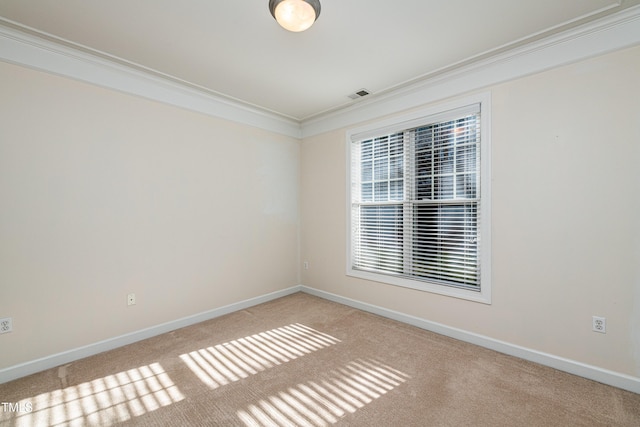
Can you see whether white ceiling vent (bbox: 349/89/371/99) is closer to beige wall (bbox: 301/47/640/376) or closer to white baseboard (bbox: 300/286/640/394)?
beige wall (bbox: 301/47/640/376)

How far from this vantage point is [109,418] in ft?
5.87

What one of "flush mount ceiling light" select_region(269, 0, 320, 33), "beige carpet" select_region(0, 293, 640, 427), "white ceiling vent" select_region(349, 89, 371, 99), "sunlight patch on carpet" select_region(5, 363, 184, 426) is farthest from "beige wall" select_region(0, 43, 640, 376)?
"flush mount ceiling light" select_region(269, 0, 320, 33)

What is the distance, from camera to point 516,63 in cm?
250

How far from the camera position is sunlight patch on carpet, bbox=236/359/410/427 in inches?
70.9

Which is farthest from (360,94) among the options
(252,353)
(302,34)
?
(252,353)

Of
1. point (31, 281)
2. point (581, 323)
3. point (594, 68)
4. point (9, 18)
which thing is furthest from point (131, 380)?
point (594, 68)

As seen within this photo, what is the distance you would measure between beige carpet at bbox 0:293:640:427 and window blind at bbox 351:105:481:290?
0.83 m

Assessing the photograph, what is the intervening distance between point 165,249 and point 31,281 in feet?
3.39

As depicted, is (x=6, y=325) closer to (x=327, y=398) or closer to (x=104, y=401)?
(x=104, y=401)

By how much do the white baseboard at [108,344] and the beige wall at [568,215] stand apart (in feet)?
8.66

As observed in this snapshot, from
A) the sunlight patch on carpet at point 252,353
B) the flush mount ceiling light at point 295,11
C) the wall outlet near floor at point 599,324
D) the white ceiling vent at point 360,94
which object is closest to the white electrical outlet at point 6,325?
the sunlight patch on carpet at point 252,353

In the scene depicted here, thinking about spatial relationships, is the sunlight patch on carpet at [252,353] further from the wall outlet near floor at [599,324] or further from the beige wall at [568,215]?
the wall outlet near floor at [599,324]

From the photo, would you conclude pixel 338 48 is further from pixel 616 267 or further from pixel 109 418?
pixel 109 418

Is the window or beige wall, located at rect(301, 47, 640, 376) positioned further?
the window
